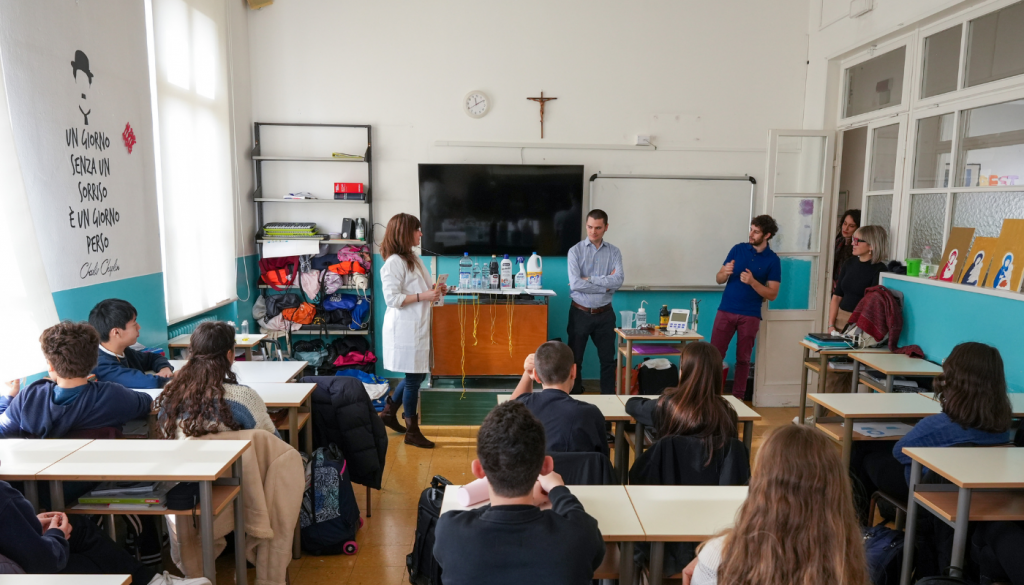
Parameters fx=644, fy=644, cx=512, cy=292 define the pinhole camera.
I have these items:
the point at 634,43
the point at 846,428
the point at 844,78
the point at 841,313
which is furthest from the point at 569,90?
the point at 846,428

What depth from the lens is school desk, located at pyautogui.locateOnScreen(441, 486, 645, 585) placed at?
1766 millimetres

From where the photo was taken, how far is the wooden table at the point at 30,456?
2.04m

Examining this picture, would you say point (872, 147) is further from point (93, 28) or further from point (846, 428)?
point (93, 28)

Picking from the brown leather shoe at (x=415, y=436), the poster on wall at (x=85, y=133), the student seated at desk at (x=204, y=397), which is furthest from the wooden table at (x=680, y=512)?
the poster on wall at (x=85, y=133)

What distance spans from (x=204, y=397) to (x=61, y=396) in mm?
537

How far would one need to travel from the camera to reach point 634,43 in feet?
18.4

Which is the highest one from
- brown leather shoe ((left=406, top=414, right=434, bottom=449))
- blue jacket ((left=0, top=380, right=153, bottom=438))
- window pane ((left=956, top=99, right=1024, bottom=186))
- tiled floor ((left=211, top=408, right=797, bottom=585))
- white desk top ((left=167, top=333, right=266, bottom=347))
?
window pane ((left=956, top=99, right=1024, bottom=186))

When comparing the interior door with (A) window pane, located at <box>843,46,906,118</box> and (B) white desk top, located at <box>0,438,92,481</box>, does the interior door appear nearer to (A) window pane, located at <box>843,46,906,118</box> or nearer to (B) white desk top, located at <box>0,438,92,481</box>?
(A) window pane, located at <box>843,46,906,118</box>

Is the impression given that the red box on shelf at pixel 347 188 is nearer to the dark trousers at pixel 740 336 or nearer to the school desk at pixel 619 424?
the school desk at pixel 619 424

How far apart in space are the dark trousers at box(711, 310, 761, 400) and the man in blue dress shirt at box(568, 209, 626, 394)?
3.06ft

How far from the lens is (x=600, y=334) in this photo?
4.98 meters

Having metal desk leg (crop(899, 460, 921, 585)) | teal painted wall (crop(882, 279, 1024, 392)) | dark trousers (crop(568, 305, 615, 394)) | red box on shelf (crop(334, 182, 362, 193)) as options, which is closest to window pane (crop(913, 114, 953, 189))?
teal painted wall (crop(882, 279, 1024, 392))

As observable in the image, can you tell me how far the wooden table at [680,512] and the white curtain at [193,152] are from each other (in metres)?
3.52

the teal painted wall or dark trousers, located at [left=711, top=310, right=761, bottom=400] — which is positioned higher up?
the teal painted wall
